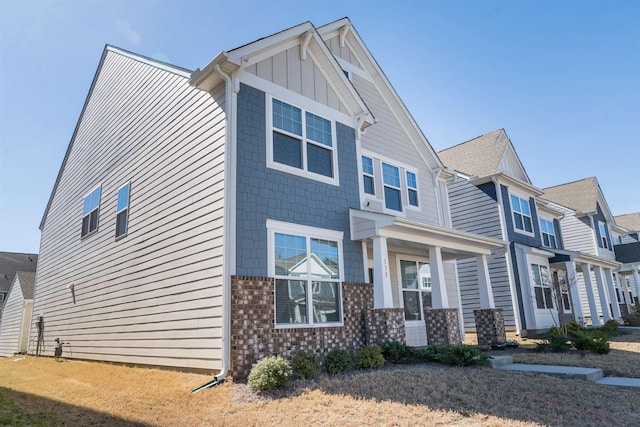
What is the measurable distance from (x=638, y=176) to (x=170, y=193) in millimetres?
23515

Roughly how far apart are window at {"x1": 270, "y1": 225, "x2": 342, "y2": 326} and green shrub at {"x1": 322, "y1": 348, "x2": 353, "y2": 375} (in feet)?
2.51

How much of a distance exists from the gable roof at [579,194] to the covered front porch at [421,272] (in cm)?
1642

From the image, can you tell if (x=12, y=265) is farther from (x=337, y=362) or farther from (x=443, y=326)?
(x=337, y=362)

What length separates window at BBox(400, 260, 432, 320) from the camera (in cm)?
1248

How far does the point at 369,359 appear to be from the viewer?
787cm

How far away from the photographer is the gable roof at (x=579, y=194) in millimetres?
26219

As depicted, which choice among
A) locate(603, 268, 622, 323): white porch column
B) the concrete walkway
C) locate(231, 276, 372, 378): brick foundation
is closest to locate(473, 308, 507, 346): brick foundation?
the concrete walkway

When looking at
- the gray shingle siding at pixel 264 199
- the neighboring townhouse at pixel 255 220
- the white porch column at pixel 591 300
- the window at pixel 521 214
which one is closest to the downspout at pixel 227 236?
the neighboring townhouse at pixel 255 220

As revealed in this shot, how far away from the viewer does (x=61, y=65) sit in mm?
12312

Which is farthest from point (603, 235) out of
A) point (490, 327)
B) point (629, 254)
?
point (490, 327)

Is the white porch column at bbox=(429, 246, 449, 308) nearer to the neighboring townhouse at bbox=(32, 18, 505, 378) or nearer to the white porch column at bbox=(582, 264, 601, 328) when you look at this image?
the neighboring townhouse at bbox=(32, 18, 505, 378)

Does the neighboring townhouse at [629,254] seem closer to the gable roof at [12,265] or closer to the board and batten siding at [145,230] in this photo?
the board and batten siding at [145,230]

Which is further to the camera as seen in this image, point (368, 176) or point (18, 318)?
point (18, 318)

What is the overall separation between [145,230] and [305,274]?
14.4 ft
